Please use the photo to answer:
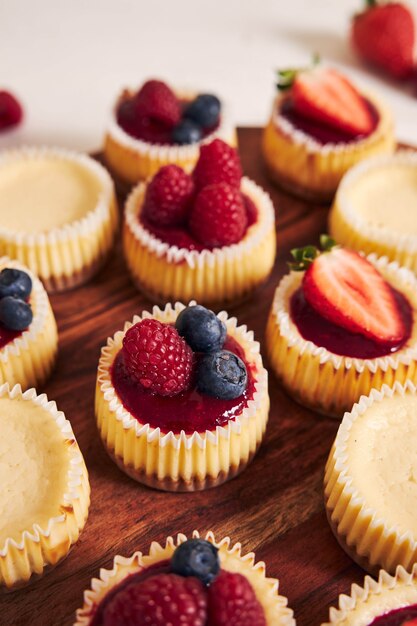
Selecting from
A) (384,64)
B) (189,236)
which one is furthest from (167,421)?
(384,64)

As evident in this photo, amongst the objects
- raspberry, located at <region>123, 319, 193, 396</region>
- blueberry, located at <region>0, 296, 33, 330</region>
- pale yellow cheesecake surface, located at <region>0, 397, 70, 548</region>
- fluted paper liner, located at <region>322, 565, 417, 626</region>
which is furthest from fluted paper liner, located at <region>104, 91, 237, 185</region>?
fluted paper liner, located at <region>322, 565, 417, 626</region>

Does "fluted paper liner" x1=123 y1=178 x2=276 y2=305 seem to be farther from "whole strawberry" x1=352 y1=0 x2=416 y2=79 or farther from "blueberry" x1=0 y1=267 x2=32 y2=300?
"whole strawberry" x1=352 y1=0 x2=416 y2=79

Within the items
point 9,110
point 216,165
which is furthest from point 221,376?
point 9,110

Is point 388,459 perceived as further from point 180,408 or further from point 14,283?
point 14,283

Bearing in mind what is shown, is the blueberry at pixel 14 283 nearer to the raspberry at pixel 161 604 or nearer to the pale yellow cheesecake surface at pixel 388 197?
the raspberry at pixel 161 604

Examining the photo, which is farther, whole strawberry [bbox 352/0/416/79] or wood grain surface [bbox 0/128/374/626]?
whole strawberry [bbox 352/0/416/79]

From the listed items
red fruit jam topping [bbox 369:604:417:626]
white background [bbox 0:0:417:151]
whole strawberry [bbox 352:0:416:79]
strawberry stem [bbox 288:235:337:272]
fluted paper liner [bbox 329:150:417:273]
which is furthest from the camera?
white background [bbox 0:0:417:151]
